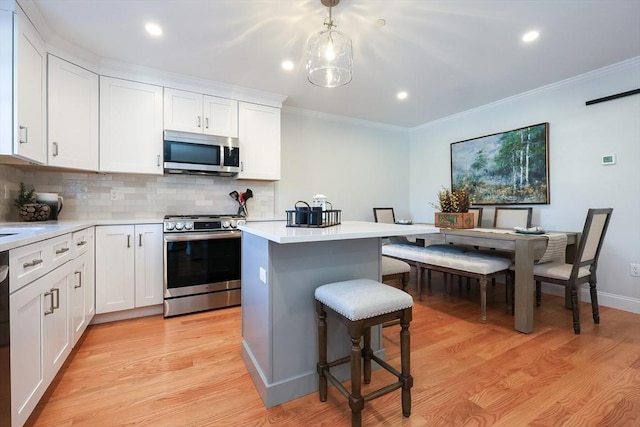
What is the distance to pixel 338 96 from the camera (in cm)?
348

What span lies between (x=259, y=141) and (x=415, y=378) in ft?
9.08

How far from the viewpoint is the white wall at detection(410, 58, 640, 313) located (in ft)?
8.86

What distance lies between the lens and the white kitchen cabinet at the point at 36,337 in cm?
116

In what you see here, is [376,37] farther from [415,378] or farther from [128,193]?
[128,193]

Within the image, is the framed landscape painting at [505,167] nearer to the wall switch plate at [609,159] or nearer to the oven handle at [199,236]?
the wall switch plate at [609,159]

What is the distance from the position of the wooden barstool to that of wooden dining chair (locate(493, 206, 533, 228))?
2742 mm

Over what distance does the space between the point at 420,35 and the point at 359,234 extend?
6.02 ft

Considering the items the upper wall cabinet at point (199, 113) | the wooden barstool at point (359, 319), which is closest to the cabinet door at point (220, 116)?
the upper wall cabinet at point (199, 113)

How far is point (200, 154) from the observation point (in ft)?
9.73

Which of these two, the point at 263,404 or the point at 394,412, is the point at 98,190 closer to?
the point at 263,404

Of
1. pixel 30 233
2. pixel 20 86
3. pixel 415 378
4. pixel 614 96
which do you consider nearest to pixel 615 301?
pixel 614 96

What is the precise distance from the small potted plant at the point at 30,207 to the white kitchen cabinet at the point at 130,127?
525 mm

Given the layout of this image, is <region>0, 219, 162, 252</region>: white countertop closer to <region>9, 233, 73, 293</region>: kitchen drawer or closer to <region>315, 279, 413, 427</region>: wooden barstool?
<region>9, 233, 73, 293</region>: kitchen drawer

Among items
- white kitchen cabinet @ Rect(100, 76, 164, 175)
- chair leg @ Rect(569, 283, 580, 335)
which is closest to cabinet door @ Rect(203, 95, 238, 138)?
white kitchen cabinet @ Rect(100, 76, 164, 175)
